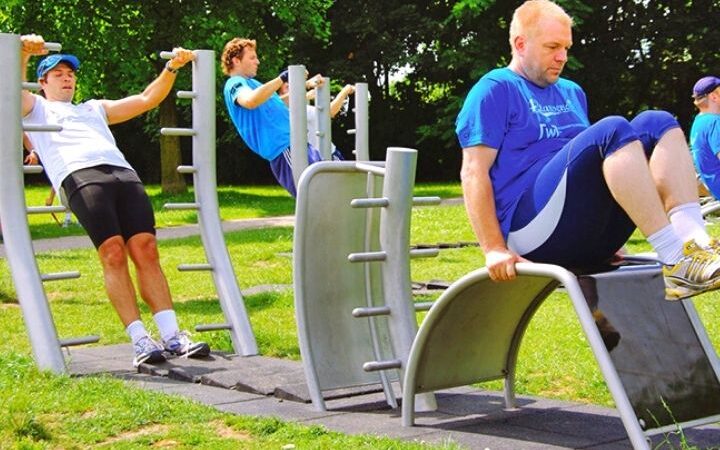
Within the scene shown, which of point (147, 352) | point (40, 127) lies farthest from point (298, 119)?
point (147, 352)

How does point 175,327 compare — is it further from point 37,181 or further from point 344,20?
point 37,181

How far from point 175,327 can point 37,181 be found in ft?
98.4

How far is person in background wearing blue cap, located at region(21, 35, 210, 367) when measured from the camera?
6242mm

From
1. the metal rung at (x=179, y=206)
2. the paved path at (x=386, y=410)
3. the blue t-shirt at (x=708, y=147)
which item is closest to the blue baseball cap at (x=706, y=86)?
the blue t-shirt at (x=708, y=147)

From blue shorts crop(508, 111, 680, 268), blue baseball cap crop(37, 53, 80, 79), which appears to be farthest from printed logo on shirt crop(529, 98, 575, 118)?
blue baseball cap crop(37, 53, 80, 79)

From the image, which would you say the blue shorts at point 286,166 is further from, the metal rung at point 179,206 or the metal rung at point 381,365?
the metal rung at point 381,365

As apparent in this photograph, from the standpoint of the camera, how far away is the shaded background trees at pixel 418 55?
26.5m

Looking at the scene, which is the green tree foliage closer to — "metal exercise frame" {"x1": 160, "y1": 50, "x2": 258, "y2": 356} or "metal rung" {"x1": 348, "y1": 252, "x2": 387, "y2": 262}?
"metal exercise frame" {"x1": 160, "y1": 50, "x2": 258, "y2": 356}

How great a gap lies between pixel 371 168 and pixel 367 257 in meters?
0.39

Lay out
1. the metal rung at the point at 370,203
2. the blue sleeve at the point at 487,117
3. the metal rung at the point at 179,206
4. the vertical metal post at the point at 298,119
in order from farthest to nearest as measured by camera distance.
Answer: the vertical metal post at the point at 298,119, the metal rung at the point at 179,206, the metal rung at the point at 370,203, the blue sleeve at the point at 487,117

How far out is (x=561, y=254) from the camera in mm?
4230

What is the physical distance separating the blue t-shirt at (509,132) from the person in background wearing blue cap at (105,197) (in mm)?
2477

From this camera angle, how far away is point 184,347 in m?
6.41

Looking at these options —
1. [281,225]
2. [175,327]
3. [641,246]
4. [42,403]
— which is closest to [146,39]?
[281,225]
